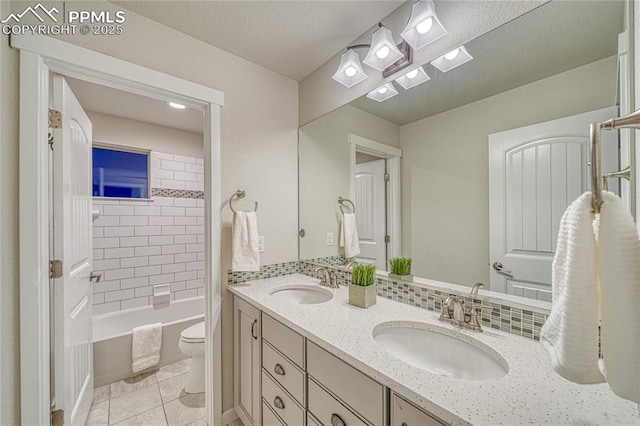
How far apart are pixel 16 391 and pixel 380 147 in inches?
83.7

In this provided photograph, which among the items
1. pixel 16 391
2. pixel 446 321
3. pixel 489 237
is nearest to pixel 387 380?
pixel 446 321

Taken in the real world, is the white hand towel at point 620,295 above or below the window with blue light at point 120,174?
below

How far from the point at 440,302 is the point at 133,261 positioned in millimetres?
3041

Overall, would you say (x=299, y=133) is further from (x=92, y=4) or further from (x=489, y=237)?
(x=489, y=237)

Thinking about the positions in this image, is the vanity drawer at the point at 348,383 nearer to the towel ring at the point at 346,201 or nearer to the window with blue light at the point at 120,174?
the towel ring at the point at 346,201

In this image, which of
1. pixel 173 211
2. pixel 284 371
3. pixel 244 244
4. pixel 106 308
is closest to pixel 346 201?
pixel 244 244

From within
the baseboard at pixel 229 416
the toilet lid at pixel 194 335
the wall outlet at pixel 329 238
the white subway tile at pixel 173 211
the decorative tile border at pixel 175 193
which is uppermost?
the decorative tile border at pixel 175 193

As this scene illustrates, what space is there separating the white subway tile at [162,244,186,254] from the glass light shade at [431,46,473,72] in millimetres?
3133

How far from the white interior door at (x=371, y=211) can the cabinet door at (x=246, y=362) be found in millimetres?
764

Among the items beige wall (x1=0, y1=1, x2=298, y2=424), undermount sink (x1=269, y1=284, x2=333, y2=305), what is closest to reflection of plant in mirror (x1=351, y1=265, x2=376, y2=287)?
undermount sink (x1=269, y1=284, x2=333, y2=305)

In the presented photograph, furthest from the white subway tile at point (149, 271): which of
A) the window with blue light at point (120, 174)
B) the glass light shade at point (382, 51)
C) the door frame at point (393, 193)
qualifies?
the glass light shade at point (382, 51)

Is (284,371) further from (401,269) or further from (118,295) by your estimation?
(118,295)

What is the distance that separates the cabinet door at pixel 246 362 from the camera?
140cm

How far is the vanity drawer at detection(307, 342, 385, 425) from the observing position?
2.53 ft
